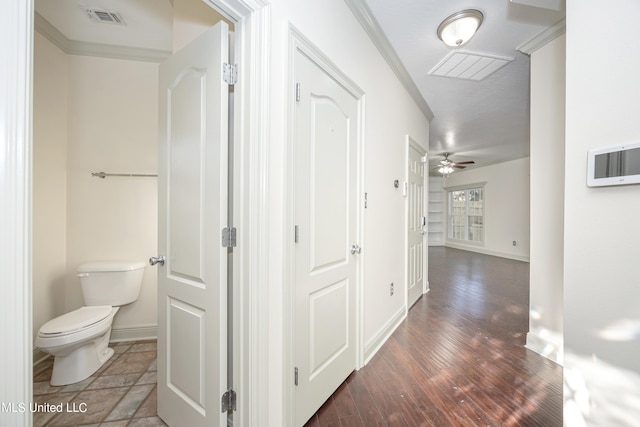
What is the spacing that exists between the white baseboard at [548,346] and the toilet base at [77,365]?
11.8ft

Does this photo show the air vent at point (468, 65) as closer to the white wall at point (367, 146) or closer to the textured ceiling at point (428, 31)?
the textured ceiling at point (428, 31)

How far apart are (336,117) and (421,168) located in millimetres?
2455

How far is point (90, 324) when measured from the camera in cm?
178

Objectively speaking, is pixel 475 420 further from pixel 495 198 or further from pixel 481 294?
pixel 495 198

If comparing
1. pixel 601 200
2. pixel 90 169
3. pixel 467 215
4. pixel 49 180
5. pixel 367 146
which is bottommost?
pixel 467 215

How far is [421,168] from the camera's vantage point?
146 inches

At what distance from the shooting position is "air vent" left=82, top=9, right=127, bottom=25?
6.44 ft

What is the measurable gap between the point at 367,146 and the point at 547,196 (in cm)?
163

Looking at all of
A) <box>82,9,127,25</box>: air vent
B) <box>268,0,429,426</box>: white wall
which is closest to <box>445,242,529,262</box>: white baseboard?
<box>268,0,429,426</box>: white wall

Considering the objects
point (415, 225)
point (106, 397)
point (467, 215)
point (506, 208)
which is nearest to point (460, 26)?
point (415, 225)

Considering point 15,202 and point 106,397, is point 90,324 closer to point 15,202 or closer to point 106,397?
point 106,397

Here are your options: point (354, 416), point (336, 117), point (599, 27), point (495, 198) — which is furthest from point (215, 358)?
point (495, 198)

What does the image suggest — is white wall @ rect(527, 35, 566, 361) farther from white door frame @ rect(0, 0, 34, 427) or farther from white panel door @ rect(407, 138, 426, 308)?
white door frame @ rect(0, 0, 34, 427)

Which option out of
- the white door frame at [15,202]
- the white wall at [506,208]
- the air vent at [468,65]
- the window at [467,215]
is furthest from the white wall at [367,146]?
the window at [467,215]
